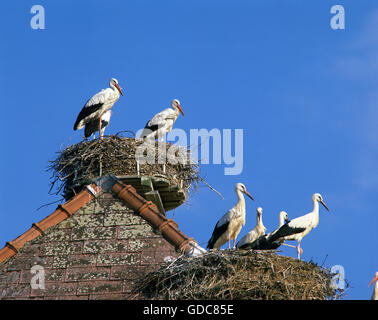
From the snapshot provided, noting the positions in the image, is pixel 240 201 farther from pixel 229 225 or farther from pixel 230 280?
pixel 230 280

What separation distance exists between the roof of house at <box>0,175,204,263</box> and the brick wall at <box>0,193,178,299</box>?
0.19 feet

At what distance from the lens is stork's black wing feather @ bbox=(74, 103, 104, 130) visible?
16188mm

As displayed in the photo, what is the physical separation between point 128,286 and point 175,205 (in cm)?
436

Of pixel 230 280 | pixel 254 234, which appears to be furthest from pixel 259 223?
pixel 230 280

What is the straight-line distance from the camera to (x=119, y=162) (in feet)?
42.9

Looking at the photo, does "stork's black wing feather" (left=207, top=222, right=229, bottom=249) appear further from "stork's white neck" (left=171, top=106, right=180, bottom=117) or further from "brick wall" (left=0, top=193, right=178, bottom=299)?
"brick wall" (left=0, top=193, right=178, bottom=299)

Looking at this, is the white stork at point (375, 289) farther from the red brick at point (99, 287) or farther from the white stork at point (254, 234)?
the red brick at point (99, 287)

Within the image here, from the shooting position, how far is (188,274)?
8289 millimetres

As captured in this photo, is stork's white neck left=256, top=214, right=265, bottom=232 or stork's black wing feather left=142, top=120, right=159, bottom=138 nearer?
stork's white neck left=256, top=214, right=265, bottom=232

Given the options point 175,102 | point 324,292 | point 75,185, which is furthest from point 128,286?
point 175,102

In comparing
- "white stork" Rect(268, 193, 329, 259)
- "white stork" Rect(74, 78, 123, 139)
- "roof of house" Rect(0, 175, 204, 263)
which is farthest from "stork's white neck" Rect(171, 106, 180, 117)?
"roof of house" Rect(0, 175, 204, 263)

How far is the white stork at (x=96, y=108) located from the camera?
53.2 ft

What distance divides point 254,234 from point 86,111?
4257mm
